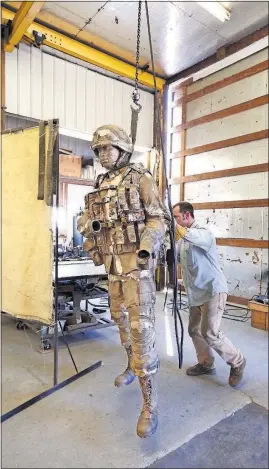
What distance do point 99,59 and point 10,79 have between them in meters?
1.51

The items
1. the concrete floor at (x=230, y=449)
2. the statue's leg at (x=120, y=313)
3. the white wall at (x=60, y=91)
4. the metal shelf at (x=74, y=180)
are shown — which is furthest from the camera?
A: the metal shelf at (x=74, y=180)

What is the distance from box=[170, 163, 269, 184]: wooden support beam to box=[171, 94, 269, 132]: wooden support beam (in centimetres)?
14

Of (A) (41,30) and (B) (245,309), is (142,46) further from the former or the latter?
(A) (41,30)

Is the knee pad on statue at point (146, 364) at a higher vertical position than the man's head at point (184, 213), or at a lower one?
lower

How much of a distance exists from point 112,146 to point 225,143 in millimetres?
446

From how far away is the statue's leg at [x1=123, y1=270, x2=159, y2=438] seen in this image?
3.72 ft

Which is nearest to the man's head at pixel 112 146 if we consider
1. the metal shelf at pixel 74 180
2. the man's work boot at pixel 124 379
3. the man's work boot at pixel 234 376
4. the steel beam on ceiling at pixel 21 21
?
the man's work boot at pixel 124 379

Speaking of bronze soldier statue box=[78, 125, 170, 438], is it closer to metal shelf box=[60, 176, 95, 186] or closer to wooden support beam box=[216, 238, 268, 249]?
wooden support beam box=[216, 238, 268, 249]

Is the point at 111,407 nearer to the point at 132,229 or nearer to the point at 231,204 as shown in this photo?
the point at 132,229

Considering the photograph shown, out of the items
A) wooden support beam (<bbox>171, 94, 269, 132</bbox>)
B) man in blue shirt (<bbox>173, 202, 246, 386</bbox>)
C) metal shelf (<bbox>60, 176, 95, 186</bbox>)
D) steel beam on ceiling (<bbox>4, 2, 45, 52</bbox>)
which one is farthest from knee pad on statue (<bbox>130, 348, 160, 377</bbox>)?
steel beam on ceiling (<bbox>4, 2, 45, 52</bbox>)

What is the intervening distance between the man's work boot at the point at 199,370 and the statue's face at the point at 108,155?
118cm

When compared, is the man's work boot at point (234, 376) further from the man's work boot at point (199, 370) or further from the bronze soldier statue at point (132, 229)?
the bronze soldier statue at point (132, 229)

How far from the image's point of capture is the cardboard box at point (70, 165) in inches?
117

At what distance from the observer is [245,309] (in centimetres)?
107
